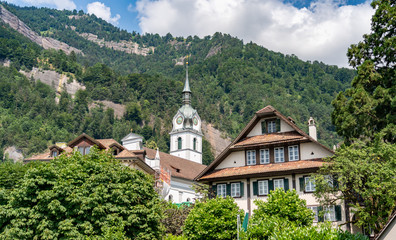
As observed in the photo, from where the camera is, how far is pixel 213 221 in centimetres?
2911

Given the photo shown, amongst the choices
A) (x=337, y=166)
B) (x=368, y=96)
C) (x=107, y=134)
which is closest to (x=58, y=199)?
(x=337, y=166)

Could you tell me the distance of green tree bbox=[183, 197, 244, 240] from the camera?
95.2 ft

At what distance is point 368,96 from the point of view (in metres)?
33.4

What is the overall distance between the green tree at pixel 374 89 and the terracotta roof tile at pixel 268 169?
351 cm

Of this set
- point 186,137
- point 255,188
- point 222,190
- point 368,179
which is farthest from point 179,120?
point 368,179

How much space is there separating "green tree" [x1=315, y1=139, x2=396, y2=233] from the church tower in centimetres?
7388

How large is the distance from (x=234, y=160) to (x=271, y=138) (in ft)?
12.1

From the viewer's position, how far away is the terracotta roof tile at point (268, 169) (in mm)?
36688

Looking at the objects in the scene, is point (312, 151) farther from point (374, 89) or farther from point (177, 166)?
point (177, 166)

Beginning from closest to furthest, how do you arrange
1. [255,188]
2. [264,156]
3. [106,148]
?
[255,188] < [264,156] < [106,148]

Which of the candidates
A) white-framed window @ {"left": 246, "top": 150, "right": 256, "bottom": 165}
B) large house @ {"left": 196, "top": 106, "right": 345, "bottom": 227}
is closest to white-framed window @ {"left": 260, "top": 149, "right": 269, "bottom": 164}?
large house @ {"left": 196, "top": 106, "right": 345, "bottom": 227}

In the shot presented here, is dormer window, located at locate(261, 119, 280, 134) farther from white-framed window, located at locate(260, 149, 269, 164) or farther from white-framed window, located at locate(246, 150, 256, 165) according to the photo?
white-framed window, located at locate(246, 150, 256, 165)

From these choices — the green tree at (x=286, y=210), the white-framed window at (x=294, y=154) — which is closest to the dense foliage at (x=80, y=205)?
the green tree at (x=286, y=210)

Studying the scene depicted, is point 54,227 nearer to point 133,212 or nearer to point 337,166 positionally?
point 133,212
